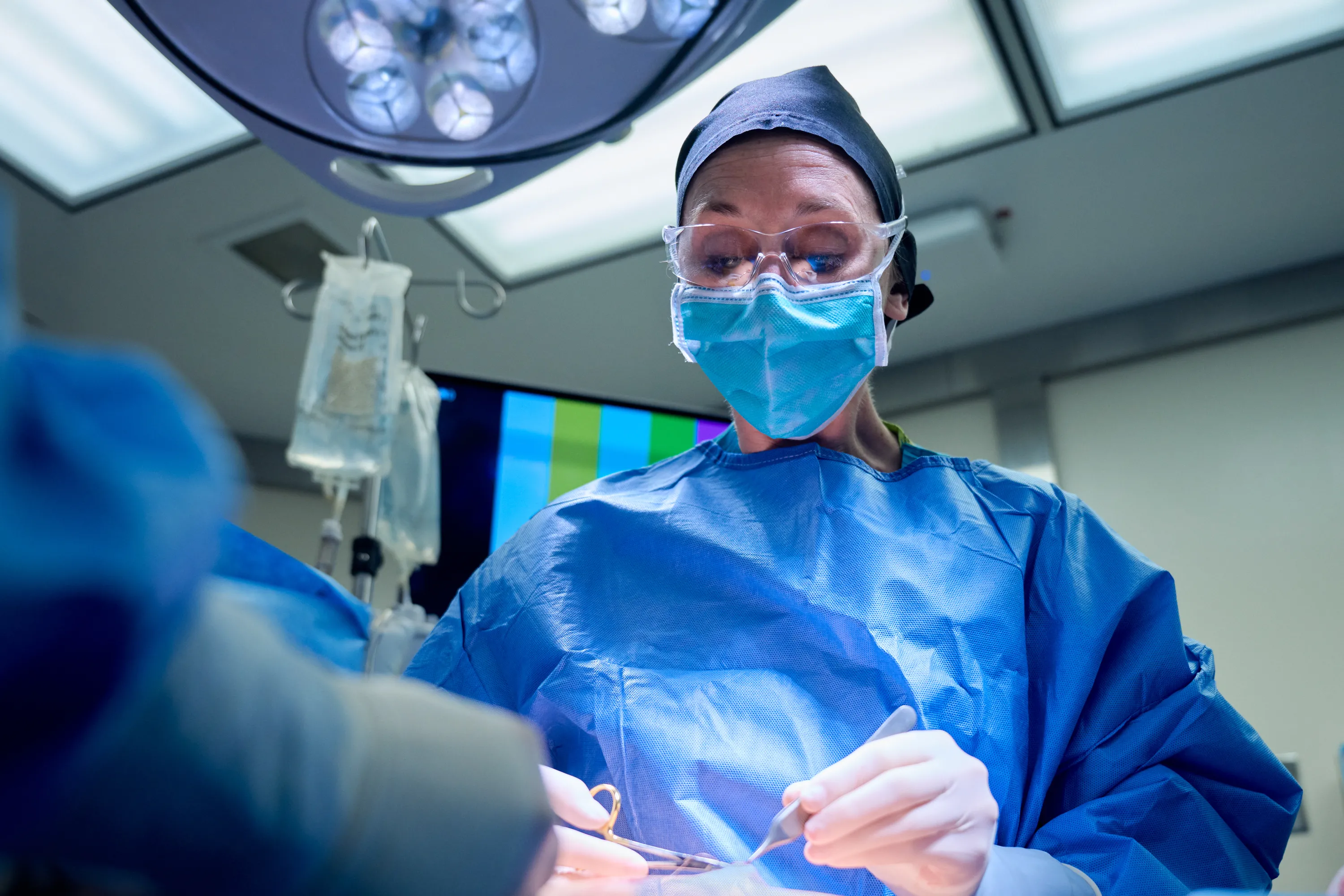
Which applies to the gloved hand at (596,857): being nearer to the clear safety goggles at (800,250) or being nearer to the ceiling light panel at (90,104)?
the clear safety goggles at (800,250)

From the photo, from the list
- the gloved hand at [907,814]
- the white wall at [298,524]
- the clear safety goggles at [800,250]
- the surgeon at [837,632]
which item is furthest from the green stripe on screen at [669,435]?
the white wall at [298,524]

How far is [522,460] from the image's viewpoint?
2.48 metres

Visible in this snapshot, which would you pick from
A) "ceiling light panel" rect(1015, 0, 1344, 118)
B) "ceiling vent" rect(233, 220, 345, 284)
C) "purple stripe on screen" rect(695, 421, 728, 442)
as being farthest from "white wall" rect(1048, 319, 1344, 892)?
"ceiling vent" rect(233, 220, 345, 284)

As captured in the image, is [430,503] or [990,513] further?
[430,503]

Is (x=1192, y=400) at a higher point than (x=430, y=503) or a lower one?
higher

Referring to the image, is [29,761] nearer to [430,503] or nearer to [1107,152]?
[430,503]

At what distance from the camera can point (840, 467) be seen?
4.36 feet

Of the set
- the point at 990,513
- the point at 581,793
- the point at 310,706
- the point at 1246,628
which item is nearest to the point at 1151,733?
the point at 990,513

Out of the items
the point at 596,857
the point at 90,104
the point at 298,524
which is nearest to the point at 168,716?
the point at 596,857

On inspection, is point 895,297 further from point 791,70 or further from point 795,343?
point 791,70

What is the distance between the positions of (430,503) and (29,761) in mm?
2358

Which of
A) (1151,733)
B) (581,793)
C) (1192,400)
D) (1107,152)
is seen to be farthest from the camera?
(1192,400)

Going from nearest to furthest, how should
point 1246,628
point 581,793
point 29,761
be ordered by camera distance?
1. point 29,761
2. point 581,793
3. point 1246,628

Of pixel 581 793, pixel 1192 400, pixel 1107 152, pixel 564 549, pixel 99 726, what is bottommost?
pixel 581 793
